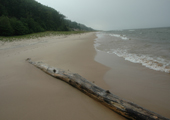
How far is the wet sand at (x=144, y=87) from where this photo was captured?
1.89m

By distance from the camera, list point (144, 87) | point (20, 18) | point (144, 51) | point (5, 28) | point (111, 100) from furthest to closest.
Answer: point (20, 18) < point (5, 28) < point (144, 51) < point (144, 87) < point (111, 100)

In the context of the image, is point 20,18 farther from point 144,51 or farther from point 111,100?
point 111,100

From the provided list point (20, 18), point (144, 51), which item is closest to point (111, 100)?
point (144, 51)

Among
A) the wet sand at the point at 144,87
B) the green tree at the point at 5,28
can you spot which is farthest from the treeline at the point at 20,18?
the wet sand at the point at 144,87

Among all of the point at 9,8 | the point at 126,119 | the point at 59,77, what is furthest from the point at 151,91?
the point at 9,8

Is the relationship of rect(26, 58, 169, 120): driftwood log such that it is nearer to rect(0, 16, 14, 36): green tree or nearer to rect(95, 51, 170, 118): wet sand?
rect(95, 51, 170, 118): wet sand

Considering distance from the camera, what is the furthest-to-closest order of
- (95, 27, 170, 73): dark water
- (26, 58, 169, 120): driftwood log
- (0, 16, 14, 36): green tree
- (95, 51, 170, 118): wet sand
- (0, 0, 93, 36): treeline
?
(0, 0, 93, 36): treeline → (0, 16, 14, 36): green tree → (95, 27, 170, 73): dark water → (95, 51, 170, 118): wet sand → (26, 58, 169, 120): driftwood log

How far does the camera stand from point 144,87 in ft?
8.08

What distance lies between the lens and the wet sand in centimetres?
189

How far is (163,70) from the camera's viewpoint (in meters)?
3.44

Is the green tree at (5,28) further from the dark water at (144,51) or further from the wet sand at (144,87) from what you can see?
the wet sand at (144,87)

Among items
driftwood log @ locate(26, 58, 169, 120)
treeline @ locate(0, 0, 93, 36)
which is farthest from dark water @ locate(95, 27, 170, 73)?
treeline @ locate(0, 0, 93, 36)

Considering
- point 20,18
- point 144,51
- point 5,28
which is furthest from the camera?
point 20,18

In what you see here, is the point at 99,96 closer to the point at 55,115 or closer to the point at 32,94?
the point at 55,115
